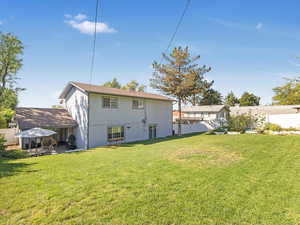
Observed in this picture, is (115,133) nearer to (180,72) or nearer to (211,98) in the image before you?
(180,72)

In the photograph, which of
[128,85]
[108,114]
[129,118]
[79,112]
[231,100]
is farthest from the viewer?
[231,100]

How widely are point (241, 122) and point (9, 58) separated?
101ft

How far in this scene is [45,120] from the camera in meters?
14.4

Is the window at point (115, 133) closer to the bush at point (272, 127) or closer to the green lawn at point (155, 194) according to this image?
the green lawn at point (155, 194)

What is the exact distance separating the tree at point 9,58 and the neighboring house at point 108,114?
10457mm

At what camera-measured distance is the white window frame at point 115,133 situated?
52.3 ft

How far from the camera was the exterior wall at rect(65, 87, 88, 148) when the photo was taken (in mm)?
14562

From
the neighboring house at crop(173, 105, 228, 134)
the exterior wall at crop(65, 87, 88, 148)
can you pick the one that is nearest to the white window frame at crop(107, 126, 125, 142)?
the exterior wall at crop(65, 87, 88, 148)

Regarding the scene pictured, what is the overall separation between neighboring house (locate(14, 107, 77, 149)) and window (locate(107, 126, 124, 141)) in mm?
3286

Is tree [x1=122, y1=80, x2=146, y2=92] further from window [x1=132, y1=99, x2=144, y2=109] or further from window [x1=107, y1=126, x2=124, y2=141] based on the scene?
window [x1=107, y1=126, x2=124, y2=141]

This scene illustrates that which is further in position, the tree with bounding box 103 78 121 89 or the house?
the tree with bounding box 103 78 121 89

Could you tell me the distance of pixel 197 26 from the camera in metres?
10.3

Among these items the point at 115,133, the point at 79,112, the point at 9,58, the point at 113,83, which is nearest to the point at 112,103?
the point at 115,133

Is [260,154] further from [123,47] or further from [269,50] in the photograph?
[123,47]
